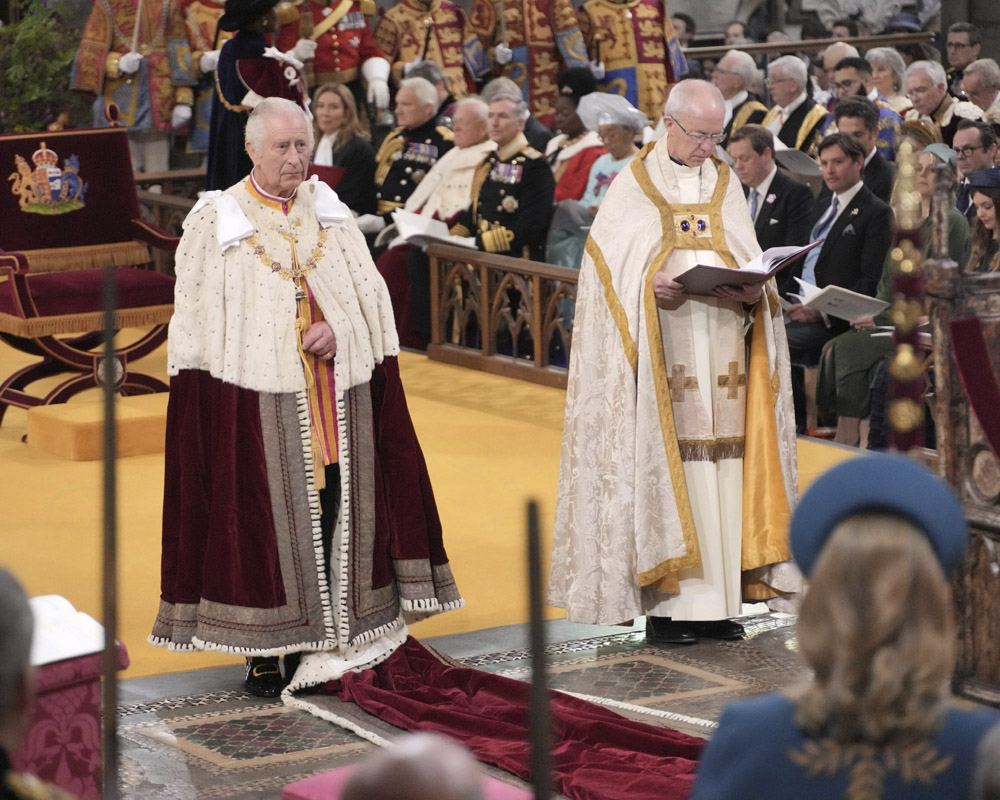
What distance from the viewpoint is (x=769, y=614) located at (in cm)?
680

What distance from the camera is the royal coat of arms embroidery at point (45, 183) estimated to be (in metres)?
10.1

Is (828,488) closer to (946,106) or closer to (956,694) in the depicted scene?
(956,694)

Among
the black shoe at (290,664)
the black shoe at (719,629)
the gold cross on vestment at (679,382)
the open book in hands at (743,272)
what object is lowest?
the black shoe at (719,629)

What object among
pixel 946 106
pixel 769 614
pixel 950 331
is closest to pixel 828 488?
pixel 950 331

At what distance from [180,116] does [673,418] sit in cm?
1021

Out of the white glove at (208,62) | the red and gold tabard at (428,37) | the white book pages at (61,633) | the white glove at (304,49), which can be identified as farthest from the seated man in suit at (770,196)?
the red and gold tabard at (428,37)

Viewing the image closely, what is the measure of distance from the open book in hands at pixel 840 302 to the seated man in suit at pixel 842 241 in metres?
0.68

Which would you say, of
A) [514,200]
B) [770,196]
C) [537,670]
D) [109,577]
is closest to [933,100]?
[770,196]

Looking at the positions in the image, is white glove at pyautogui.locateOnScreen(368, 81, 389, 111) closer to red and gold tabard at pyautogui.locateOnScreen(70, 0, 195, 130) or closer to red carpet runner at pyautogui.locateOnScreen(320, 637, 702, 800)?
red and gold tabard at pyautogui.locateOnScreen(70, 0, 195, 130)

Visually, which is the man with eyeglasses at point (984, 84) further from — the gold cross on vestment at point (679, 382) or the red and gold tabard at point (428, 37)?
the gold cross on vestment at point (679, 382)

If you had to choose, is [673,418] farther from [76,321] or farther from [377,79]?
[377,79]

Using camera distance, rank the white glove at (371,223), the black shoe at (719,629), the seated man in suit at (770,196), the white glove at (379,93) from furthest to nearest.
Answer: the white glove at (379,93)
the white glove at (371,223)
the seated man in suit at (770,196)
the black shoe at (719,629)

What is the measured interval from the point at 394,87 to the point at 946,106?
5.59m

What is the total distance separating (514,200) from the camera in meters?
10.9
